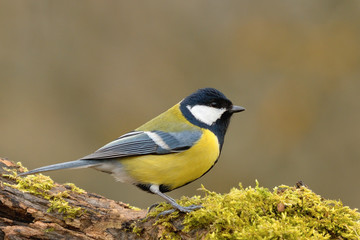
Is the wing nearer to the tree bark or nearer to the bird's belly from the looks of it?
the bird's belly

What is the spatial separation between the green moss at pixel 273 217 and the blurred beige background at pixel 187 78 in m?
2.72

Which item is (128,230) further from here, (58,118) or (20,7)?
(20,7)

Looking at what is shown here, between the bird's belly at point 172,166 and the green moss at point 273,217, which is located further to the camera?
the bird's belly at point 172,166

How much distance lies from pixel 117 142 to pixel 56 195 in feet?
1.56

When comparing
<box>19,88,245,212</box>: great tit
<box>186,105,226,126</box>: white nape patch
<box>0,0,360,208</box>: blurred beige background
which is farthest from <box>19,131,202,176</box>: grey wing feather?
<box>0,0,360,208</box>: blurred beige background

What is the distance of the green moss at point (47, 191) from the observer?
247cm

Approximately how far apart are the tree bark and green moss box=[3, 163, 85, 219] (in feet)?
0.08

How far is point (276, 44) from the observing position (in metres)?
5.30

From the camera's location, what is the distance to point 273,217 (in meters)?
2.07

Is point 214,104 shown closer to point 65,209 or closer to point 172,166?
point 172,166

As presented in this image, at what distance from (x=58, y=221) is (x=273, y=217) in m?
1.16

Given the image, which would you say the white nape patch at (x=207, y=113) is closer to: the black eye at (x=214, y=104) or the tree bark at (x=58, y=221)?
the black eye at (x=214, y=104)

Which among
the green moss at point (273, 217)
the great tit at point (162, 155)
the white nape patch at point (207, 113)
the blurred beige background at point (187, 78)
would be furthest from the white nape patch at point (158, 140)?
the blurred beige background at point (187, 78)

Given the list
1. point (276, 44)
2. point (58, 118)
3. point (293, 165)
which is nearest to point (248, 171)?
point (293, 165)
